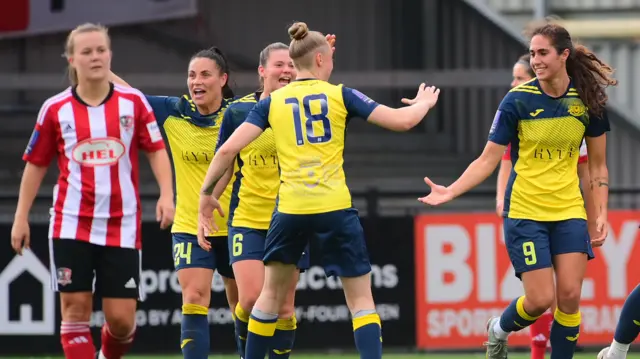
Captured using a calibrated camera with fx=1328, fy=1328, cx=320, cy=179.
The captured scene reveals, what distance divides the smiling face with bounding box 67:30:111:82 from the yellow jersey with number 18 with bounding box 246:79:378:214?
3.09ft

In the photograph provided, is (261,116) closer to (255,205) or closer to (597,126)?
(255,205)

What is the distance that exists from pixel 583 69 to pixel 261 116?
1942 mm

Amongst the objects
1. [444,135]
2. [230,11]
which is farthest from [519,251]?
[230,11]

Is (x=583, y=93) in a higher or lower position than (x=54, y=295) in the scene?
higher

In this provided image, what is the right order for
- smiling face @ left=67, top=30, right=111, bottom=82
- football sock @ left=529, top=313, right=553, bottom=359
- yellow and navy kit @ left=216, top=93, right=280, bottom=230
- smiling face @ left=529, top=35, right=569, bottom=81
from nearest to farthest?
smiling face @ left=67, top=30, right=111, bottom=82 → smiling face @ left=529, top=35, right=569, bottom=81 → yellow and navy kit @ left=216, top=93, right=280, bottom=230 → football sock @ left=529, top=313, right=553, bottom=359

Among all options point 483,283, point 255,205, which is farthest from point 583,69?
point 483,283

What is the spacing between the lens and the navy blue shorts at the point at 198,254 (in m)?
7.73

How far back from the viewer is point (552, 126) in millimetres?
7297

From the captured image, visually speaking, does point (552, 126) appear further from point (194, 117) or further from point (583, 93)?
point (194, 117)

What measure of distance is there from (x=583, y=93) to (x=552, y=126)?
268 mm

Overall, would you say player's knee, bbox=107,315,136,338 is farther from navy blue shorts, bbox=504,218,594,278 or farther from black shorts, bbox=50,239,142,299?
navy blue shorts, bbox=504,218,594,278

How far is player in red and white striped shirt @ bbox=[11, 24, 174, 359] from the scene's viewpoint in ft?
22.4

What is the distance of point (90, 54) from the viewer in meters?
6.82

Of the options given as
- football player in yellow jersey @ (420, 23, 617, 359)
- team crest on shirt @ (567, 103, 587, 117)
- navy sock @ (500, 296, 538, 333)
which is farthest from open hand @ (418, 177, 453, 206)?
navy sock @ (500, 296, 538, 333)
